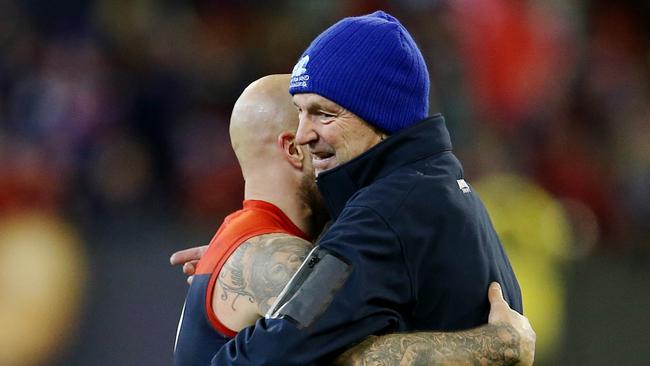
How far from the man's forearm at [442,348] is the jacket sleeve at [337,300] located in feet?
0.13

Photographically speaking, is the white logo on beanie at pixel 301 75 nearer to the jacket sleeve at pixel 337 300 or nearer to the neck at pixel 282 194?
the jacket sleeve at pixel 337 300

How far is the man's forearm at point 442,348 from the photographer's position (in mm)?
2926

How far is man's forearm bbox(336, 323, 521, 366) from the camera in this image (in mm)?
2926

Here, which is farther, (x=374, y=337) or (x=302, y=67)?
(x=302, y=67)

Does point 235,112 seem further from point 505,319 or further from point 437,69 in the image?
point 437,69

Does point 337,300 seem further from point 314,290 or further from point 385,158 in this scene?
point 385,158

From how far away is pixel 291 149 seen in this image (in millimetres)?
3791

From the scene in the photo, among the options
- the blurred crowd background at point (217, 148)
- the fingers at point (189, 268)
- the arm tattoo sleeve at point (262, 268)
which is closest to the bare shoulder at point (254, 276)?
the arm tattoo sleeve at point (262, 268)

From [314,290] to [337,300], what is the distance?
0.23 ft

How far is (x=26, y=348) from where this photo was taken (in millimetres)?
7273

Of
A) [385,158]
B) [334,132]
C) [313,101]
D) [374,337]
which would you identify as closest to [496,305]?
[374,337]

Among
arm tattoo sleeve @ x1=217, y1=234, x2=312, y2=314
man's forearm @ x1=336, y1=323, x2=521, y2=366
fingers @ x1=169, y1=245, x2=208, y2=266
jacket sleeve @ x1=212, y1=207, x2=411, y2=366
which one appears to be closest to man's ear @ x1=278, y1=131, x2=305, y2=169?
arm tattoo sleeve @ x1=217, y1=234, x2=312, y2=314

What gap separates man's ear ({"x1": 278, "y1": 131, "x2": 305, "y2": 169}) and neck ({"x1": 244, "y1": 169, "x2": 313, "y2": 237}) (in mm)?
49

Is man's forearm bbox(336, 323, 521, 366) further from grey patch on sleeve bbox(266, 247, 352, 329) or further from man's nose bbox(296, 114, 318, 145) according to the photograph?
man's nose bbox(296, 114, 318, 145)
